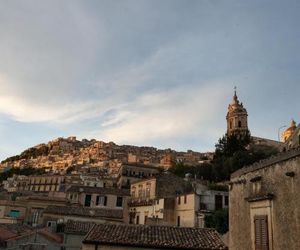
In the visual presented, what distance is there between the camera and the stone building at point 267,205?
508 inches

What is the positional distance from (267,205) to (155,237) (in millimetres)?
8953

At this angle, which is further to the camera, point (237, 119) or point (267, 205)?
point (237, 119)

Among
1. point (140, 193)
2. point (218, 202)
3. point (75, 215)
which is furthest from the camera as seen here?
point (140, 193)

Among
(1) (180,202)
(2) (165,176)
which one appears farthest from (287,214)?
(2) (165,176)

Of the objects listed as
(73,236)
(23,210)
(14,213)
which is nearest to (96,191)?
(23,210)

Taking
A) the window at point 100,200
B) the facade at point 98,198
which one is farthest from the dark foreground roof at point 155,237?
the window at point 100,200

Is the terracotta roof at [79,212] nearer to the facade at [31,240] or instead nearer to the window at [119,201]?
the facade at [31,240]

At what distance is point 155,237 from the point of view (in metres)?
21.5

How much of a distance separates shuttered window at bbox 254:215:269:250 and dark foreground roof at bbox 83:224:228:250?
6639 millimetres

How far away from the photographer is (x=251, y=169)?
16.0m

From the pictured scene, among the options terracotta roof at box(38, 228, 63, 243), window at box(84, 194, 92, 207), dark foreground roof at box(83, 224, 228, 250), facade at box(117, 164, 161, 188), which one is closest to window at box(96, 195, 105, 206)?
window at box(84, 194, 92, 207)

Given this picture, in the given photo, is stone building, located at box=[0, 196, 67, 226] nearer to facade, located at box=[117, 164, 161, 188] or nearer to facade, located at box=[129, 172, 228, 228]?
facade, located at box=[129, 172, 228, 228]

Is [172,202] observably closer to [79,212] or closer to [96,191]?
[79,212]

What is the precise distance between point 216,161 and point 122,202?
74.9 feet
